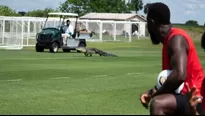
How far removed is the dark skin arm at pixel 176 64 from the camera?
5418mm

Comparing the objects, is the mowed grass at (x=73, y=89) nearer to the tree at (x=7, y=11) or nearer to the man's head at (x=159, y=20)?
the man's head at (x=159, y=20)

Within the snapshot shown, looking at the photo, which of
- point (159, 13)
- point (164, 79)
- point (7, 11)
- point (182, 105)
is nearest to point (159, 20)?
point (159, 13)

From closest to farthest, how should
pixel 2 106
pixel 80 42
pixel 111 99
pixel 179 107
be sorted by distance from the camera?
pixel 179 107 → pixel 2 106 → pixel 111 99 → pixel 80 42

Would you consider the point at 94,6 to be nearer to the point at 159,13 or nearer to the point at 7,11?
the point at 7,11

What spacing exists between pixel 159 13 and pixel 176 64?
0.57 m

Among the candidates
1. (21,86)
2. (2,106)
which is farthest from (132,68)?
(2,106)

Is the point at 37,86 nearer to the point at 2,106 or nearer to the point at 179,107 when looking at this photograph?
the point at 2,106

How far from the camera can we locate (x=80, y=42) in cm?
3600

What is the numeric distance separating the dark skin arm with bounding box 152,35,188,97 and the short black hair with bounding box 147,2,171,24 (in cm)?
24

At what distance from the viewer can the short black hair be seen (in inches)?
223

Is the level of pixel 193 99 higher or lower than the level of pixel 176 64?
lower

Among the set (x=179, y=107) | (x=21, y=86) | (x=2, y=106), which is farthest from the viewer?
(x=21, y=86)

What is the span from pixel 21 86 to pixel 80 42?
21.6 metres

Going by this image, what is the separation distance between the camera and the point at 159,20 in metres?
5.70
